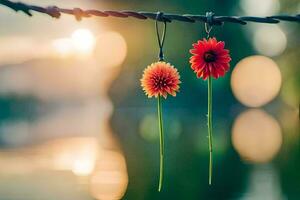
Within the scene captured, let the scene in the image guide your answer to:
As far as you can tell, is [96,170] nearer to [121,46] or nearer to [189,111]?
[121,46]

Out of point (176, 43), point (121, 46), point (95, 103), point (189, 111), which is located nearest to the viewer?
point (176, 43)

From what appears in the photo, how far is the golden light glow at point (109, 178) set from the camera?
10666 mm

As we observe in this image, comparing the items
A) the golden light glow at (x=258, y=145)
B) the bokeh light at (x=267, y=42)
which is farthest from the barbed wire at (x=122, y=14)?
the bokeh light at (x=267, y=42)

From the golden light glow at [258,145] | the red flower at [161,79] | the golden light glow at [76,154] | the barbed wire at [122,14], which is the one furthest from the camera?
the golden light glow at [258,145]

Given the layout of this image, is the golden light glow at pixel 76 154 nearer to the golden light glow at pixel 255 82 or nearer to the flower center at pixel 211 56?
the flower center at pixel 211 56

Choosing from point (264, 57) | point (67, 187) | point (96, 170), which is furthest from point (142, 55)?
point (67, 187)

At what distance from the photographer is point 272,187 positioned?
35.3ft

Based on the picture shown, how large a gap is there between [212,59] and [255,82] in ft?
150

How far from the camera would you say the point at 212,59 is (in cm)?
184

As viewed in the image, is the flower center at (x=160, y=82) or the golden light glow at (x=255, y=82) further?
the golden light glow at (x=255, y=82)

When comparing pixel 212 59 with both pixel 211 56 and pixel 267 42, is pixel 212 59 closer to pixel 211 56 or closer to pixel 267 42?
pixel 211 56

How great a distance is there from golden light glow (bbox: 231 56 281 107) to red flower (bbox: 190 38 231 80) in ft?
98.9

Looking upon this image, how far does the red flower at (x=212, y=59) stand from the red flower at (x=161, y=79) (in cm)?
8

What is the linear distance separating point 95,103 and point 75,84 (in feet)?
42.4
